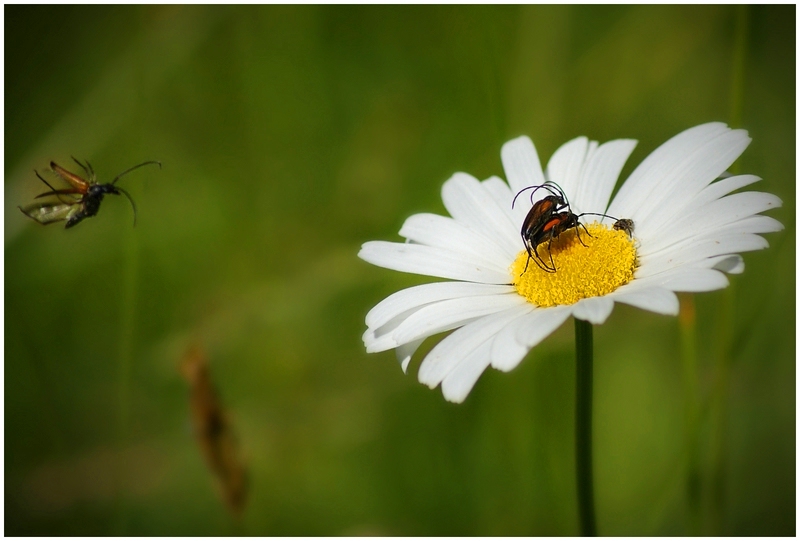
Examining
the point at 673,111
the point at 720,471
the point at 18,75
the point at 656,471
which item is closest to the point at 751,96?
the point at 673,111

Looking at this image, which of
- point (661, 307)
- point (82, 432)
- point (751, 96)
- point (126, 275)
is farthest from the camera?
point (751, 96)

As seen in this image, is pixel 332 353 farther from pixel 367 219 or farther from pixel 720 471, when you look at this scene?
pixel 720 471

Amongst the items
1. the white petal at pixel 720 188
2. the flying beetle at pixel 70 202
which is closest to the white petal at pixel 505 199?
the white petal at pixel 720 188

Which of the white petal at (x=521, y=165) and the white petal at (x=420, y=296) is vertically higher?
the white petal at (x=521, y=165)

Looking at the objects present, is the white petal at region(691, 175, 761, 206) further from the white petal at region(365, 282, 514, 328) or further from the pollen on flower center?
the white petal at region(365, 282, 514, 328)

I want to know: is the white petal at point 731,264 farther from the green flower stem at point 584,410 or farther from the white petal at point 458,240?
the white petal at point 458,240

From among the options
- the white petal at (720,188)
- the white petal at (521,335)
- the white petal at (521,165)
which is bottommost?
the white petal at (521,335)

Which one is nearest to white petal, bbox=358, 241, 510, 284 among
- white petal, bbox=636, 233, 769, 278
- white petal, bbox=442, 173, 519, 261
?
white petal, bbox=442, 173, 519, 261
